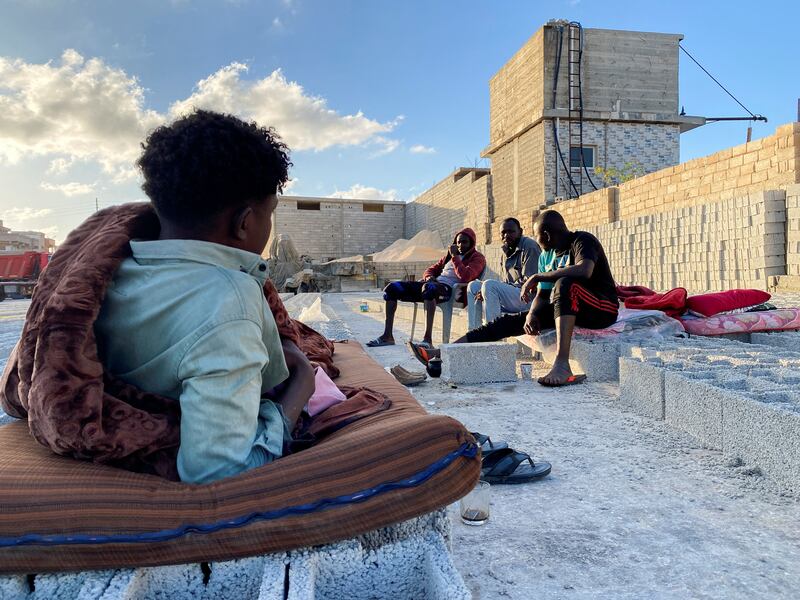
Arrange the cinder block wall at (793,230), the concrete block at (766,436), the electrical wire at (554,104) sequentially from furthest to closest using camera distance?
1. the electrical wire at (554,104)
2. the cinder block wall at (793,230)
3. the concrete block at (766,436)

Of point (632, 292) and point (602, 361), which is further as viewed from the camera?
point (632, 292)

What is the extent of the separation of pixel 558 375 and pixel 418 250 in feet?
73.7

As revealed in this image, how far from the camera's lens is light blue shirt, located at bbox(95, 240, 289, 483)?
107 cm

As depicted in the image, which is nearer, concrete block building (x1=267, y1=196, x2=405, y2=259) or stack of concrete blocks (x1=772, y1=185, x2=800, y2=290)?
stack of concrete blocks (x1=772, y1=185, x2=800, y2=290)

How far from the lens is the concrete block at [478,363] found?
13.1 feet

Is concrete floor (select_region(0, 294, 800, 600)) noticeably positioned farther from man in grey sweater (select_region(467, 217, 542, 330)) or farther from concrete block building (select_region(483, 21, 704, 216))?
concrete block building (select_region(483, 21, 704, 216))

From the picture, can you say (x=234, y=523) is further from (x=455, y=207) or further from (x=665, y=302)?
(x=455, y=207)

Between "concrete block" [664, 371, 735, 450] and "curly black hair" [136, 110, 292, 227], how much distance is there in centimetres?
204

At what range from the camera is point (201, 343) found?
1.06 m

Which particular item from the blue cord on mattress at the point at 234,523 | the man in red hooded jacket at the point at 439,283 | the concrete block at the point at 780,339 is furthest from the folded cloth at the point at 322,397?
the man in red hooded jacket at the point at 439,283

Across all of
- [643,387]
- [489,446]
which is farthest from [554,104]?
[489,446]

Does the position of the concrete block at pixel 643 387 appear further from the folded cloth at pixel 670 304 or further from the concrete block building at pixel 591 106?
the concrete block building at pixel 591 106

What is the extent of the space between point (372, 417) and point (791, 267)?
624 centimetres

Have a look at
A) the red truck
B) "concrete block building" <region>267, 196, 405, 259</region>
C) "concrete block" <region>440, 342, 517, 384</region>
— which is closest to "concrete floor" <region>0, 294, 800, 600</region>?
"concrete block" <region>440, 342, 517, 384</region>
